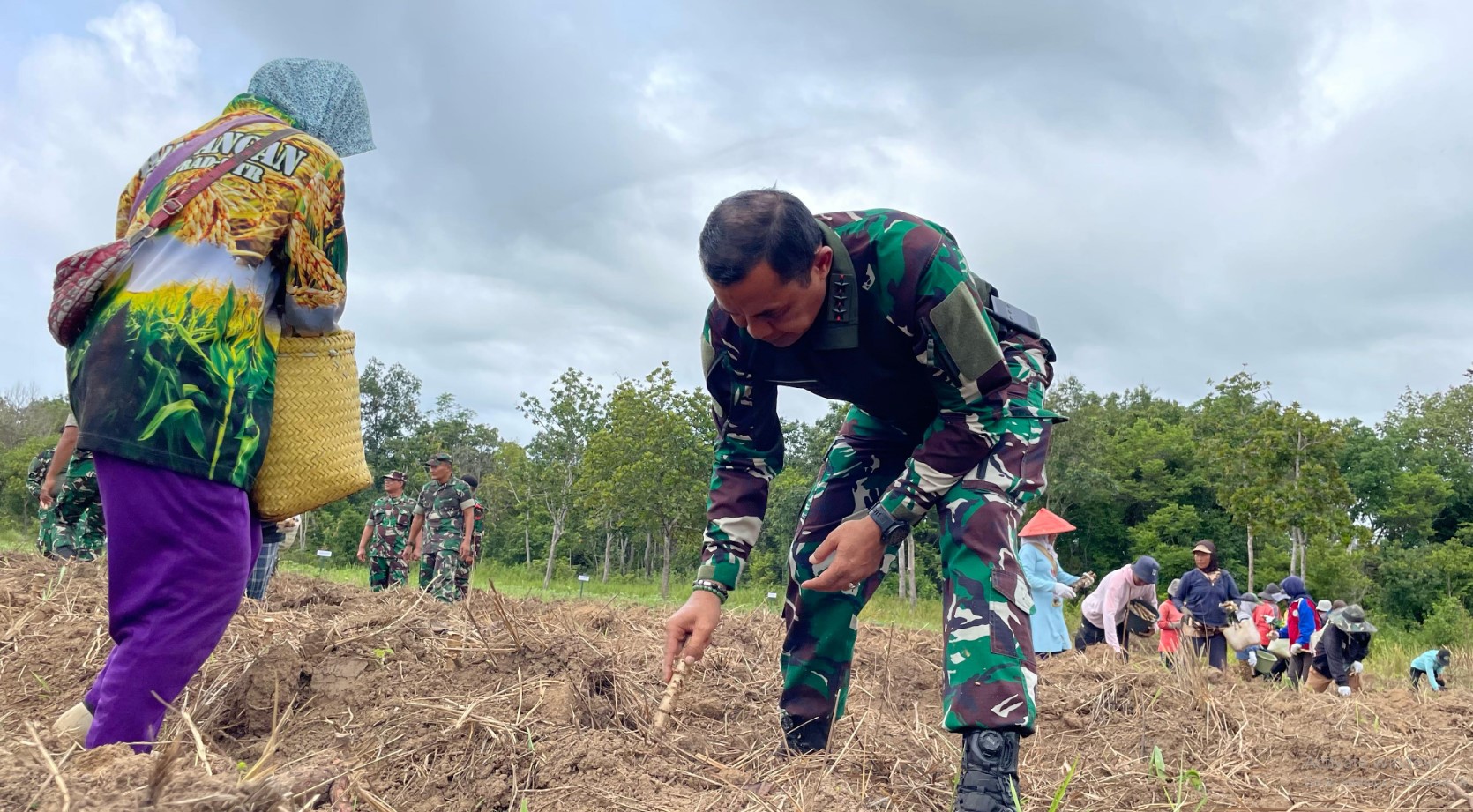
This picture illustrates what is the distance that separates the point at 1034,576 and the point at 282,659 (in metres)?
6.62

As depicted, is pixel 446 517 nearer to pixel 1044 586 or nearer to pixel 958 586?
pixel 1044 586

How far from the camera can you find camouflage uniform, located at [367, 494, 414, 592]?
11148mm

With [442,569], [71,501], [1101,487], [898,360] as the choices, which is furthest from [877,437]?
[1101,487]

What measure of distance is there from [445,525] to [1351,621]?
8.80m

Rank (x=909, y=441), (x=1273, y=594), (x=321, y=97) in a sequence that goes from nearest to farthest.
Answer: (x=321, y=97)
(x=909, y=441)
(x=1273, y=594)

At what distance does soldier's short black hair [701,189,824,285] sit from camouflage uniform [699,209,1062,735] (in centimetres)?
16

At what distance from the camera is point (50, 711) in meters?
2.69

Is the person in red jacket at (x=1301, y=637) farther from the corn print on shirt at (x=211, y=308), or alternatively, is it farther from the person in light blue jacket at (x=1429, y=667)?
the corn print on shirt at (x=211, y=308)

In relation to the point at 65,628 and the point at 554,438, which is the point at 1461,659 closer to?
the point at 65,628

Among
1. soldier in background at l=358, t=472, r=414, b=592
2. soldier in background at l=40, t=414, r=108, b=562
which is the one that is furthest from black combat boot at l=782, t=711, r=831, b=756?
soldier in background at l=358, t=472, r=414, b=592

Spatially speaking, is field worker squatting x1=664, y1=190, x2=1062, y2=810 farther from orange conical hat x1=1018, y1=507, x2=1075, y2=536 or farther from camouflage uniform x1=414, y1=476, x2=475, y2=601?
camouflage uniform x1=414, y1=476, x2=475, y2=601

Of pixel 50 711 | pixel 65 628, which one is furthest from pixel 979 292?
pixel 65 628

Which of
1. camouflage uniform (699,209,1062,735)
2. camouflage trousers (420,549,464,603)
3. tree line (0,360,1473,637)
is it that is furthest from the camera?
tree line (0,360,1473,637)

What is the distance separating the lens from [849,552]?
224cm
